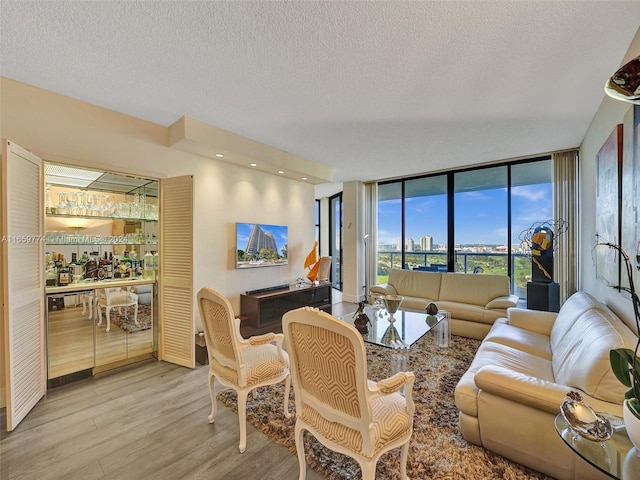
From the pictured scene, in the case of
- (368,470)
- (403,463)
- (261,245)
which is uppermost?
(261,245)

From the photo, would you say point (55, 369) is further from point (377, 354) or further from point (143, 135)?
point (377, 354)

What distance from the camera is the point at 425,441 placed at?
6.28 feet

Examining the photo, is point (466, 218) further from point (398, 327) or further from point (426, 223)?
point (398, 327)

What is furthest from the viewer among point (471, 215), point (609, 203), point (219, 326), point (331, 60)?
point (471, 215)

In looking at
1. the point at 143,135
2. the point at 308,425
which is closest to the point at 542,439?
the point at 308,425

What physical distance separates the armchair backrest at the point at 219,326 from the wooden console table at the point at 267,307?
1.74 meters

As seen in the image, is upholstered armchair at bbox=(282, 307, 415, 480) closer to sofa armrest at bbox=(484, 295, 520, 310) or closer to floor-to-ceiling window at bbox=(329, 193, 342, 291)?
sofa armrest at bbox=(484, 295, 520, 310)

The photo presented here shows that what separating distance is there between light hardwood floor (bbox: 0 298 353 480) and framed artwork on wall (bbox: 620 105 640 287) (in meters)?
2.56

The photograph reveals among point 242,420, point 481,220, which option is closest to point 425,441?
point 242,420

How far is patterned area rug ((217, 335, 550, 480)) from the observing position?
1.66m

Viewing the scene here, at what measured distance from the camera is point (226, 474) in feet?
5.52

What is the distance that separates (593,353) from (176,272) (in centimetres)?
368

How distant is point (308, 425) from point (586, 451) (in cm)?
123

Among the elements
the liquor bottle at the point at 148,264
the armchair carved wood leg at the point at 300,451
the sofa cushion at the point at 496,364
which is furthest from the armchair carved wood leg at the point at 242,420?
the liquor bottle at the point at 148,264
